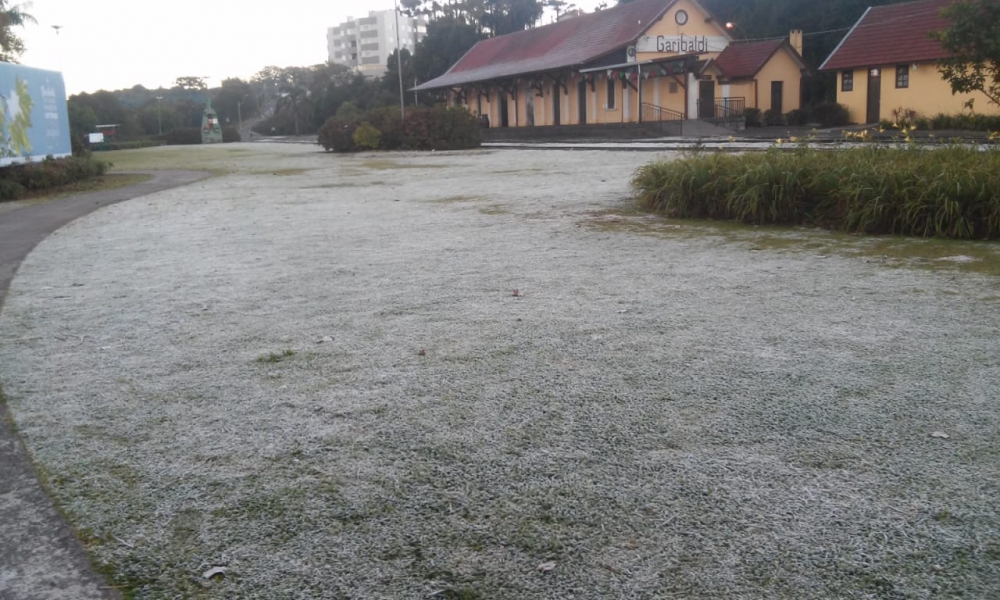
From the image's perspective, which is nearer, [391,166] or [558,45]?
[391,166]

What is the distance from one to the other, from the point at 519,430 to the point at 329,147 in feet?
111

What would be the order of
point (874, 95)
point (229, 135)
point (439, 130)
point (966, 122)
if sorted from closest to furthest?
1. point (966, 122)
2. point (439, 130)
3. point (874, 95)
4. point (229, 135)

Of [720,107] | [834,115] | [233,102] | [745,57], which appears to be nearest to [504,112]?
[720,107]

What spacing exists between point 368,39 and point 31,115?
125357 mm

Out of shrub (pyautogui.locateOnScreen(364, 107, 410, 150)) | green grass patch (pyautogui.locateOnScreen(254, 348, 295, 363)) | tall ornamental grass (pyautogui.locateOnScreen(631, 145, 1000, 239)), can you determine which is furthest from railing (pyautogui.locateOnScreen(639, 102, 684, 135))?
green grass patch (pyautogui.locateOnScreen(254, 348, 295, 363))

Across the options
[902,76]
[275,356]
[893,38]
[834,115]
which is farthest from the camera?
[834,115]

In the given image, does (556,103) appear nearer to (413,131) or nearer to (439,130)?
(439,130)

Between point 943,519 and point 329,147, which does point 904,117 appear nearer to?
point 329,147

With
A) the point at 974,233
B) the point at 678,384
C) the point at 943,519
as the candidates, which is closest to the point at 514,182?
the point at 974,233

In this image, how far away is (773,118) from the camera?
40.6 m

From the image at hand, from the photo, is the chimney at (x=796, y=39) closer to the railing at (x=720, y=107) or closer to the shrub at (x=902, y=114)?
the railing at (x=720, y=107)

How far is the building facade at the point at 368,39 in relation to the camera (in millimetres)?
133250

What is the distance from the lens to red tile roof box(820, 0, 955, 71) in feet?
110

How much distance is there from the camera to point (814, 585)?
2344 millimetres
